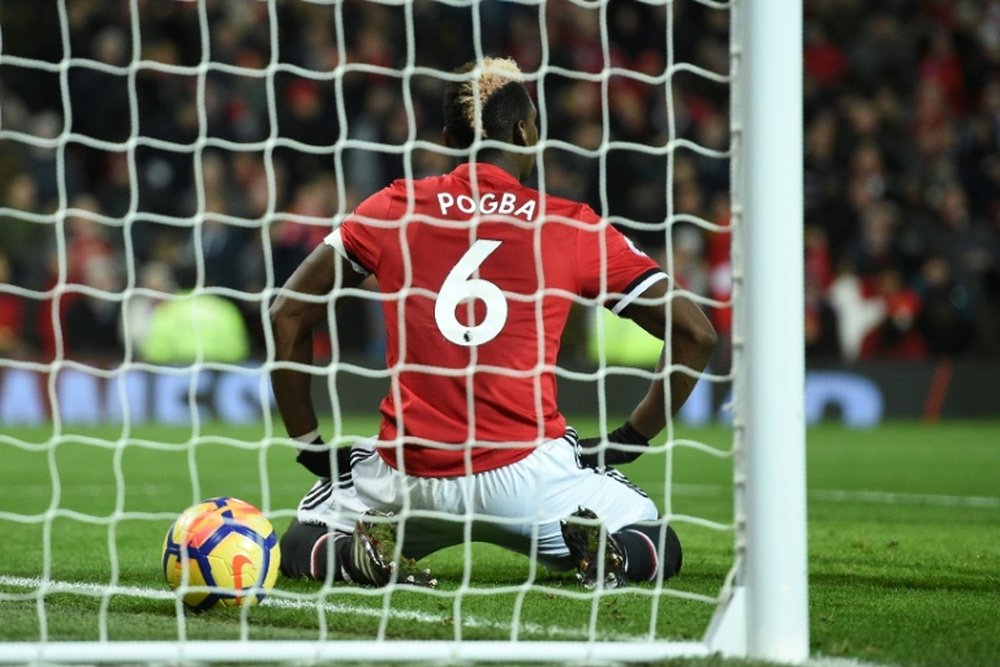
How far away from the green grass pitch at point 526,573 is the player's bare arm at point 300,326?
232mm

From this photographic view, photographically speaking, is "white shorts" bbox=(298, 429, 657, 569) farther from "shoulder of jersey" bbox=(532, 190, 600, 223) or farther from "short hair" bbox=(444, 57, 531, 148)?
"short hair" bbox=(444, 57, 531, 148)

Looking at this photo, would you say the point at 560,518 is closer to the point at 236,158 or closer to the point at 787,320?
the point at 787,320

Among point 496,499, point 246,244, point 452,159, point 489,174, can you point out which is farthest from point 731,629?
point 246,244

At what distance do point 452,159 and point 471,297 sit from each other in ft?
27.6

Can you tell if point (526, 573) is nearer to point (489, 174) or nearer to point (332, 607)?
point (332, 607)

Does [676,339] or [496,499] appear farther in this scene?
[676,339]

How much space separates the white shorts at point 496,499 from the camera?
13.5ft

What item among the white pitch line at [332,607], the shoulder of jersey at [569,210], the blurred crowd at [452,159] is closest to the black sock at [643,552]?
the white pitch line at [332,607]

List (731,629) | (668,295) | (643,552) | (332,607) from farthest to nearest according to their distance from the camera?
1. (643,552)
2. (332,607)
3. (668,295)
4. (731,629)

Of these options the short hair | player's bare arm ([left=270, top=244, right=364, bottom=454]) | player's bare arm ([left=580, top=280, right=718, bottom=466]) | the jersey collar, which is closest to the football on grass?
player's bare arm ([left=270, top=244, right=364, bottom=454])

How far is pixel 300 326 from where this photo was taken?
4.32 m

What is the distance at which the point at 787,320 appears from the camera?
3186 mm

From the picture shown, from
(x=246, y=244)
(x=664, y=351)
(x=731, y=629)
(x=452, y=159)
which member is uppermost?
(x=452, y=159)

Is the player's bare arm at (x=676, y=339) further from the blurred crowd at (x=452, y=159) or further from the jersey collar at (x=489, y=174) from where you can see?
the blurred crowd at (x=452, y=159)
